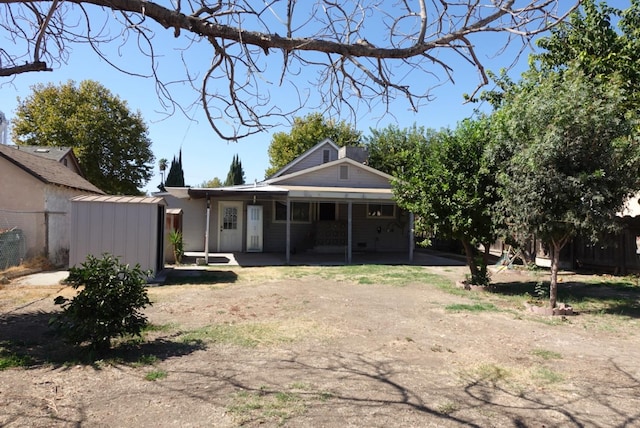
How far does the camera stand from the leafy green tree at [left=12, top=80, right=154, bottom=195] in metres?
28.9

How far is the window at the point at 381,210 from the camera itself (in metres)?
21.5

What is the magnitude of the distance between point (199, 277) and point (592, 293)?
10.1 metres

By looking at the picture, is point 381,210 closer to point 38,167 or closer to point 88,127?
point 38,167

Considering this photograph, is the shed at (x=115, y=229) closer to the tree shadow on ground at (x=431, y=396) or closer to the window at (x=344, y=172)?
the tree shadow on ground at (x=431, y=396)

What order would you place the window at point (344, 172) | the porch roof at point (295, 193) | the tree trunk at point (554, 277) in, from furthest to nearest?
1. the window at point (344, 172)
2. the porch roof at point (295, 193)
3. the tree trunk at point (554, 277)

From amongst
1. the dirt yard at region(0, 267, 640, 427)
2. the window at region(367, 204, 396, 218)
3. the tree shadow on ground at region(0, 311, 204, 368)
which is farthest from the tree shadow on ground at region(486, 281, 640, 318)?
the window at region(367, 204, 396, 218)

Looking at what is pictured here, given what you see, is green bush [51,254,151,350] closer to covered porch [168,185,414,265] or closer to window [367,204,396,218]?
covered porch [168,185,414,265]

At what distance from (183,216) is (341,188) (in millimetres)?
7126

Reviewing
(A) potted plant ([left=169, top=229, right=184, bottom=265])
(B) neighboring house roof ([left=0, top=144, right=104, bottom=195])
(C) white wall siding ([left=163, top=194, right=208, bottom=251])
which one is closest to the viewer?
(B) neighboring house roof ([left=0, top=144, right=104, bottom=195])

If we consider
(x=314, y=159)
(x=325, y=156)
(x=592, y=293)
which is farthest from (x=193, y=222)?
(x=592, y=293)

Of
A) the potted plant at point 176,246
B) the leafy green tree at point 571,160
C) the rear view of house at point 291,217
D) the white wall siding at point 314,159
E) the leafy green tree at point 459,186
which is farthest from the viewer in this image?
the white wall siding at point 314,159

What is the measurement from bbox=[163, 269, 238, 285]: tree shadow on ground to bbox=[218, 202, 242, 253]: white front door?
5994 mm

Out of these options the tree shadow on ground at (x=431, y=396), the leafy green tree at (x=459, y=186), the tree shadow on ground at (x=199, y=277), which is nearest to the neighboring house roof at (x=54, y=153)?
the tree shadow on ground at (x=199, y=277)

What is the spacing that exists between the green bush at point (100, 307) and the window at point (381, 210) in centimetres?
1658
